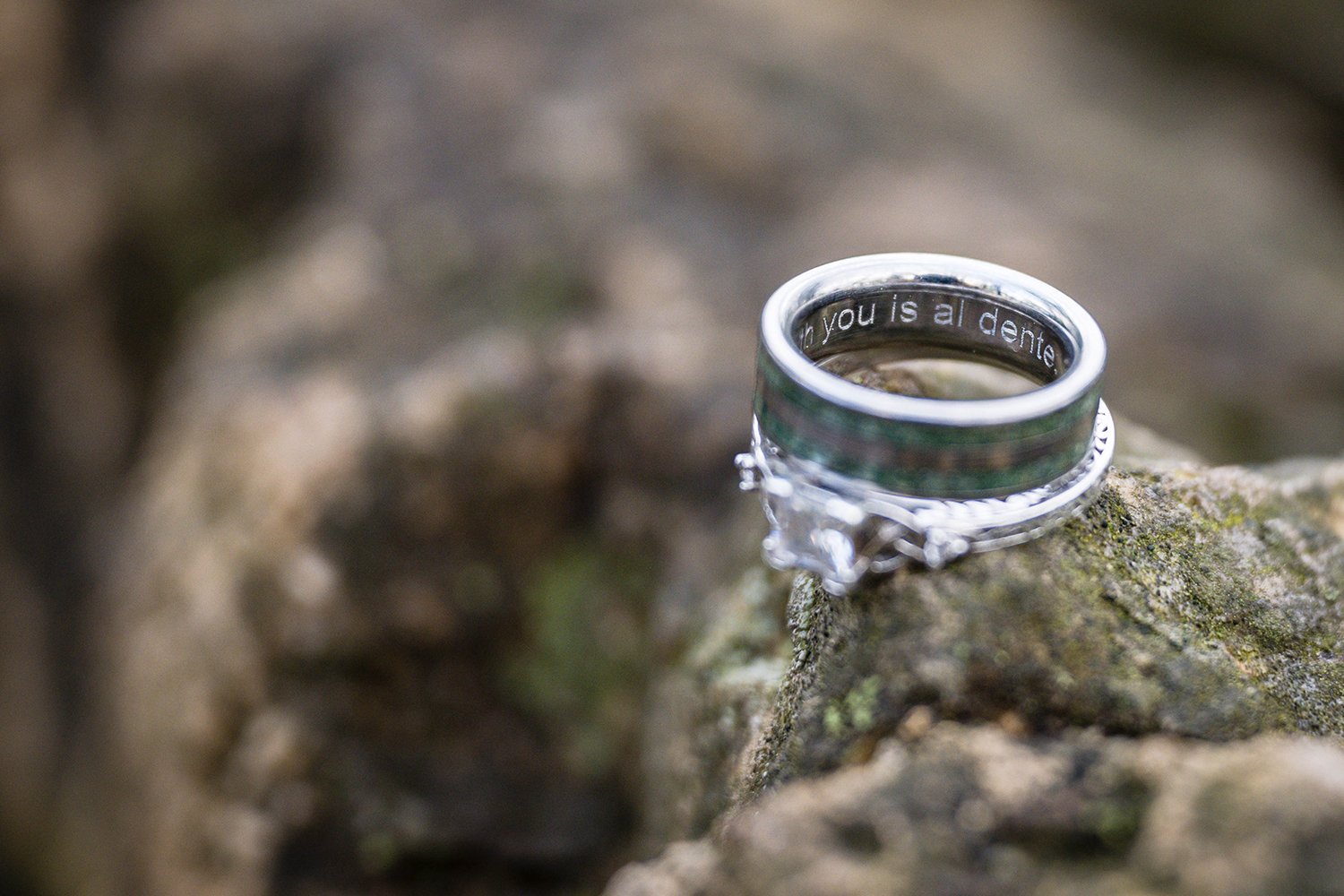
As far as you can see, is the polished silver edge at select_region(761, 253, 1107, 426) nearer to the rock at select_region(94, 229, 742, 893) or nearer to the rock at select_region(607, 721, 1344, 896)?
the rock at select_region(607, 721, 1344, 896)

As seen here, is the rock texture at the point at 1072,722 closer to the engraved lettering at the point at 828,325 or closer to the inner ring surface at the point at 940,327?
the inner ring surface at the point at 940,327

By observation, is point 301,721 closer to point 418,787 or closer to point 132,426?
point 418,787

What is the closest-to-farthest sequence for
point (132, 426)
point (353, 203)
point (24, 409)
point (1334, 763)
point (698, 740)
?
point (1334, 763) → point (698, 740) → point (353, 203) → point (132, 426) → point (24, 409)

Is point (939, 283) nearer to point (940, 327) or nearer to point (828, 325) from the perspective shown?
point (940, 327)

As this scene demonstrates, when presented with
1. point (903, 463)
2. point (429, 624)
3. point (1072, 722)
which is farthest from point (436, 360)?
point (1072, 722)

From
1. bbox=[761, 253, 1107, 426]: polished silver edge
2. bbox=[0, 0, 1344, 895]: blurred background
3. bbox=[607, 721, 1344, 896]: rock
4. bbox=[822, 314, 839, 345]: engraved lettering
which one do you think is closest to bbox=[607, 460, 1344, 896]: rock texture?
bbox=[607, 721, 1344, 896]: rock

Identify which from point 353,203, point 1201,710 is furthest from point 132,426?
point 1201,710
